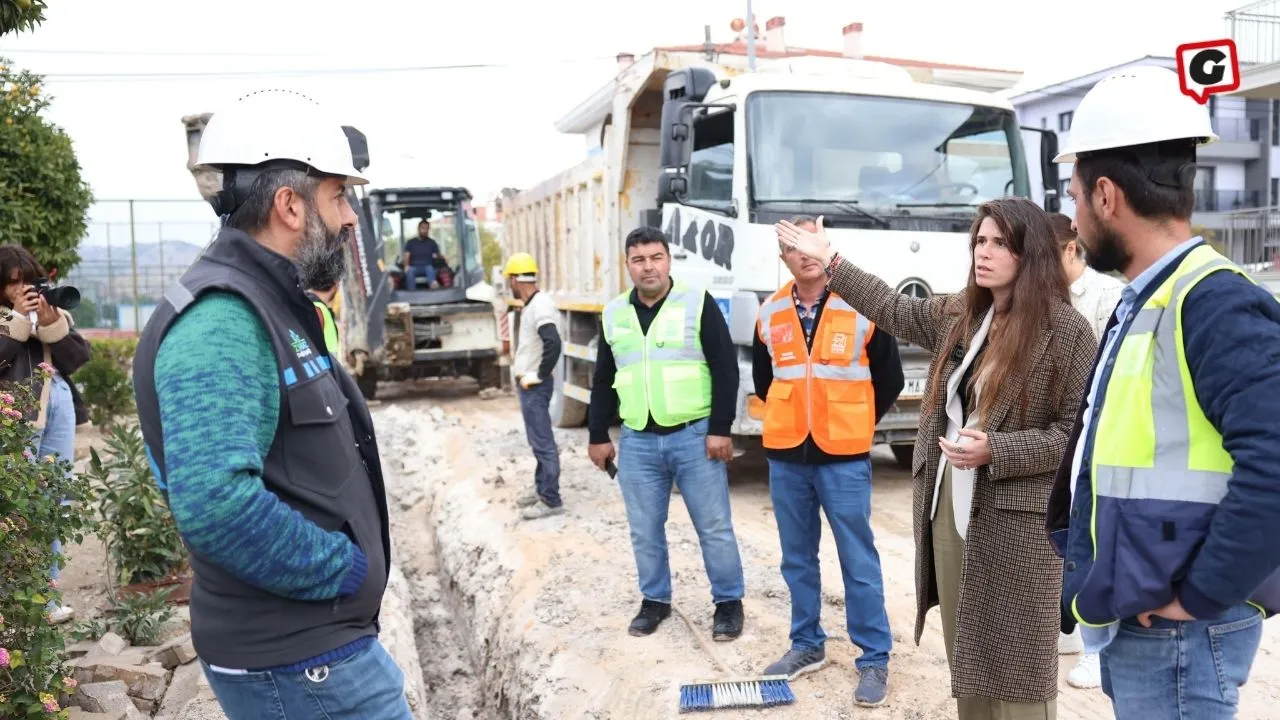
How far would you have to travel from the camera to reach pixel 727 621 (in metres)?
4.61

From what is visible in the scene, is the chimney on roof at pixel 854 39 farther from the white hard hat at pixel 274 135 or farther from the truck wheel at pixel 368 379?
the white hard hat at pixel 274 135

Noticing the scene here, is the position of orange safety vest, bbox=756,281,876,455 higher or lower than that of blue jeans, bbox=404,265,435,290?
lower

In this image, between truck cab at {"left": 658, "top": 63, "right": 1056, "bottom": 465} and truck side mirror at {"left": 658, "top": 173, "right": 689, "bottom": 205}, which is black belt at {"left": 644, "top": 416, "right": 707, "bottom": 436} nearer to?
truck cab at {"left": 658, "top": 63, "right": 1056, "bottom": 465}

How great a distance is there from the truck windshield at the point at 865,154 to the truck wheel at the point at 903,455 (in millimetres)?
2519

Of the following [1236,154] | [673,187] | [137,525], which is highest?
[1236,154]

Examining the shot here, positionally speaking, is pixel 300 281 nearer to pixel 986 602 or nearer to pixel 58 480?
pixel 986 602

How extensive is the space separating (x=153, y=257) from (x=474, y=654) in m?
16.3

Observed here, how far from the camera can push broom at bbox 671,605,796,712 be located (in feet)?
12.6

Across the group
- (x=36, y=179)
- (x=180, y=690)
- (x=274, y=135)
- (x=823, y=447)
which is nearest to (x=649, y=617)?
(x=823, y=447)

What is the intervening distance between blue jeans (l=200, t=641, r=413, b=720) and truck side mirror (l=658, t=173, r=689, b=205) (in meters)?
5.39

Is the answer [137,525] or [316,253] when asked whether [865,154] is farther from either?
[316,253]

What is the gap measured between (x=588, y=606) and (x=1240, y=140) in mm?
34472
